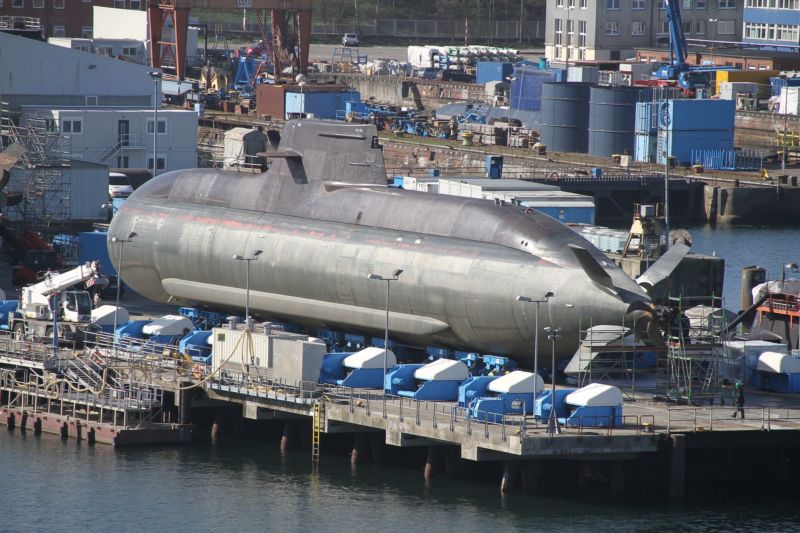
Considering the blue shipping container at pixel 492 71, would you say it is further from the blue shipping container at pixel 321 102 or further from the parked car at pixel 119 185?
the parked car at pixel 119 185

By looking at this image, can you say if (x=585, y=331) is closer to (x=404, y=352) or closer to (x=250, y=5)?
(x=404, y=352)

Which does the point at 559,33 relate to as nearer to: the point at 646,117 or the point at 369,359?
the point at 646,117

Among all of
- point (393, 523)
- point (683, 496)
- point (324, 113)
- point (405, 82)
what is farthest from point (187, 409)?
point (405, 82)

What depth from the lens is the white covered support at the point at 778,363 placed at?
55.7 meters

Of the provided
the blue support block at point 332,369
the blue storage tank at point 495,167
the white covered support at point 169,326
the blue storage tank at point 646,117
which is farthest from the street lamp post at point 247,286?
the blue storage tank at point 646,117

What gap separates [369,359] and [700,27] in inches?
4838

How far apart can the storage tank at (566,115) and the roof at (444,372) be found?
236 ft

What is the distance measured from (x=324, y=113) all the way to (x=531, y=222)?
79.8 metres

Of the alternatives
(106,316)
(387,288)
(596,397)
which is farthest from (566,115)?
(596,397)

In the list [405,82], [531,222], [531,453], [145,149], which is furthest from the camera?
[405,82]

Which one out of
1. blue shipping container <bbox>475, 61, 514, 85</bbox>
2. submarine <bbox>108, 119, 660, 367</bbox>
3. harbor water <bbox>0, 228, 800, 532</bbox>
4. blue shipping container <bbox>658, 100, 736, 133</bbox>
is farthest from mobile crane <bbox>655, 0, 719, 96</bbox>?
A: harbor water <bbox>0, 228, 800, 532</bbox>

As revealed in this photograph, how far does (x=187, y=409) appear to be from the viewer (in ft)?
184

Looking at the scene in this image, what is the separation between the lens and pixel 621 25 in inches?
6580

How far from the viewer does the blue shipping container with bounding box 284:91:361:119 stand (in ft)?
444
